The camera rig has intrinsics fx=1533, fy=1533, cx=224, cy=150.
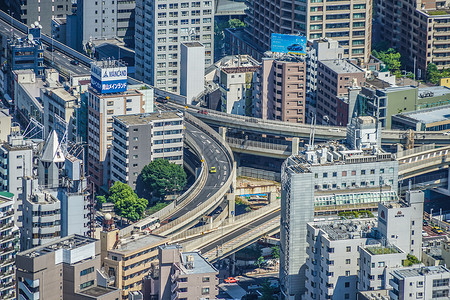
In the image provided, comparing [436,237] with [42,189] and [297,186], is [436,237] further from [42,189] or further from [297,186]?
[42,189]

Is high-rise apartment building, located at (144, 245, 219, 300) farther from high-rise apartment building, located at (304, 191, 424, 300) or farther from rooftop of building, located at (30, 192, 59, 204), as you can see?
rooftop of building, located at (30, 192, 59, 204)

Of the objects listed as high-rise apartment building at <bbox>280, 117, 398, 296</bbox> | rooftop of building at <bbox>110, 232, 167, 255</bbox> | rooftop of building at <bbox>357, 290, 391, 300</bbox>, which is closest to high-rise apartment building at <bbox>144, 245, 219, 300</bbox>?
rooftop of building at <bbox>110, 232, 167, 255</bbox>

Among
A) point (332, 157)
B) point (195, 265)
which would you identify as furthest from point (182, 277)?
point (332, 157)

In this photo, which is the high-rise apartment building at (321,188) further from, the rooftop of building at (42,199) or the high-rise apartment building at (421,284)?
the rooftop of building at (42,199)

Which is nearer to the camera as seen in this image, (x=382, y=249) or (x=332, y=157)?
(x=382, y=249)

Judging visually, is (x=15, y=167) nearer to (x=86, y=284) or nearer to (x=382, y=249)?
(x=86, y=284)

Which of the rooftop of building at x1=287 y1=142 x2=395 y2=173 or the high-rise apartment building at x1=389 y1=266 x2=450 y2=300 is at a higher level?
the rooftop of building at x1=287 y1=142 x2=395 y2=173
